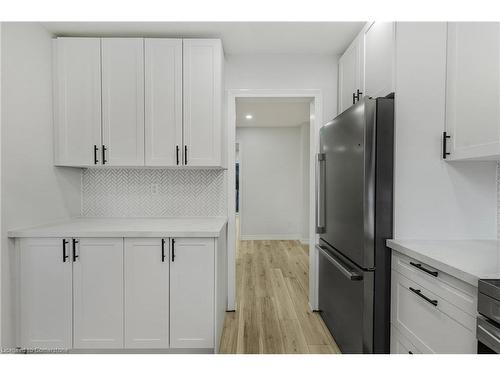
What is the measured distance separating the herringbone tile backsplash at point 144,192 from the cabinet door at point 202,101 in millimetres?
401

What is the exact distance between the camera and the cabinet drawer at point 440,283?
3.40 feet

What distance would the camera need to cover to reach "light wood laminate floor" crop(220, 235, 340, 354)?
1.99 meters

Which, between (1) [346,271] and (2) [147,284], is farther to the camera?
(2) [147,284]

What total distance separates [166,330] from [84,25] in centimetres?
238

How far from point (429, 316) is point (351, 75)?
1.84 meters

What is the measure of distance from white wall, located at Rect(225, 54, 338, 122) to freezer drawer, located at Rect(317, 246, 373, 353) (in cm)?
154

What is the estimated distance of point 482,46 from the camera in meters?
1.35

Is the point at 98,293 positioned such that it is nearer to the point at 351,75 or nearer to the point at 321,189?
the point at 321,189

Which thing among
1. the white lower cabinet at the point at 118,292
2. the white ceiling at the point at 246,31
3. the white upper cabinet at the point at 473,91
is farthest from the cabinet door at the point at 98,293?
the white upper cabinet at the point at 473,91

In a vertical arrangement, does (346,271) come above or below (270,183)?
below

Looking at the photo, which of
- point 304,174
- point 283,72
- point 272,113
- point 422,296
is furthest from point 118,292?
point 304,174

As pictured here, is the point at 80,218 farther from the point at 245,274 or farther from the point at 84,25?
the point at 245,274

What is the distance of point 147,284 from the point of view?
181 cm

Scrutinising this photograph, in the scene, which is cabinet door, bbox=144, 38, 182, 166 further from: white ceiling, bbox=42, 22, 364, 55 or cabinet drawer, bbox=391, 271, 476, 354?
cabinet drawer, bbox=391, 271, 476, 354
